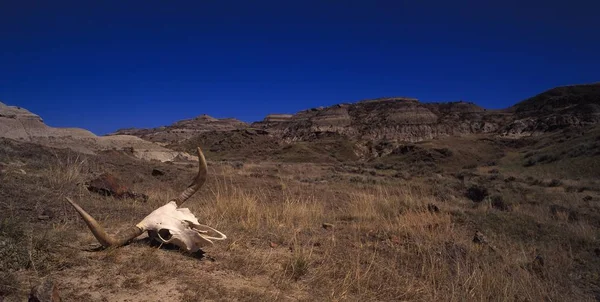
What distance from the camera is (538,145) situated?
107 ft

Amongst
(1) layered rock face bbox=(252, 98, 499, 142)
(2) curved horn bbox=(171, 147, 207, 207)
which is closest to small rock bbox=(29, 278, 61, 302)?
(2) curved horn bbox=(171, 147, 207, 207)

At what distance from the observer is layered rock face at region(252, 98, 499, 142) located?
55.4 metres

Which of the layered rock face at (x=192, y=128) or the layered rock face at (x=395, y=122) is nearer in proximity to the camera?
the layered rock face at (x=395, y=122)

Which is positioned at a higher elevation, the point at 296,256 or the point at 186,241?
the point at 186,241

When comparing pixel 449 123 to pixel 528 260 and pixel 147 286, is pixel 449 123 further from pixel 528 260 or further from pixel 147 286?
pixel 147 286

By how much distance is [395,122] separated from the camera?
5947cm

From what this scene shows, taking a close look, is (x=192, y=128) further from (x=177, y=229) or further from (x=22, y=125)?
(x=177, y=229)

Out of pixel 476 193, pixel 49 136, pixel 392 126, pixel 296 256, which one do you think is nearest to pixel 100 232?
pixel 296 256

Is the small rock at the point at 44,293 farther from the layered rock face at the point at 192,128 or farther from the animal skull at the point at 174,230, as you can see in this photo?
the layered rock face at the point at 192,128

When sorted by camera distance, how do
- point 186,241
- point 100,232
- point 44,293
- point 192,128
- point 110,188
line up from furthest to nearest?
point 192,128 < point 110,188 < point 186,241 < point 100,232 < point 44,293

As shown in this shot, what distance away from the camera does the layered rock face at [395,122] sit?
55.4m

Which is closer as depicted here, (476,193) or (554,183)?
(476,193)

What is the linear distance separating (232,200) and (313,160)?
38.4 m

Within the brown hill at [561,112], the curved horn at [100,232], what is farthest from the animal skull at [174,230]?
the brown hill at [561,112]
